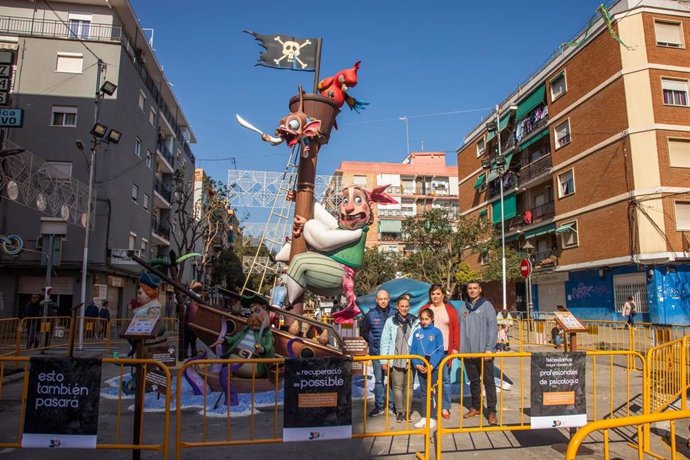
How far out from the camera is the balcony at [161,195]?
32.2m

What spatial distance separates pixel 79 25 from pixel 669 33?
27.4 metres

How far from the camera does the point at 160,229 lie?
34500 mm

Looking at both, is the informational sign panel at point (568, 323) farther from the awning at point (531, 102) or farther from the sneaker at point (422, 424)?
the awning at point (531, 102)

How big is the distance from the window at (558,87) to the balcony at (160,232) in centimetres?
2460

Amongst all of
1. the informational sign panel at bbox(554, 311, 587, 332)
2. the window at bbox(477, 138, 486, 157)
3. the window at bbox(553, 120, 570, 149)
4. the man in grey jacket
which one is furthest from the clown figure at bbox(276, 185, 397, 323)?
the window at bbox(477, 138, 486, 157)

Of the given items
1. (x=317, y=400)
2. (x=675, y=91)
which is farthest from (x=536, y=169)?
(x=317, y=400)

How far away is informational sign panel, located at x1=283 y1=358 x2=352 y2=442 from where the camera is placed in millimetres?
4582

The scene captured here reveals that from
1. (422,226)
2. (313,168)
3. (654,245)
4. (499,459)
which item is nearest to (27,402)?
(499,459)

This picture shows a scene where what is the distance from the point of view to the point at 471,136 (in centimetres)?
3838

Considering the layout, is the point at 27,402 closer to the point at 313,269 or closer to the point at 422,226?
the point at 313,269

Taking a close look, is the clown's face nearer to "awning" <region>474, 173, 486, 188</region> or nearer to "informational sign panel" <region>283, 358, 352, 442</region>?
"informational sign panel" <region>283, 358, 352, 442</region>

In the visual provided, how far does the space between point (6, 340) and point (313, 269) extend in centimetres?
931

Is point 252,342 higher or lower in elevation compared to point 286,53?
lower

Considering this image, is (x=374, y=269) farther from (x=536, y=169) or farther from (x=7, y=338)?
(x=7, y=338)
